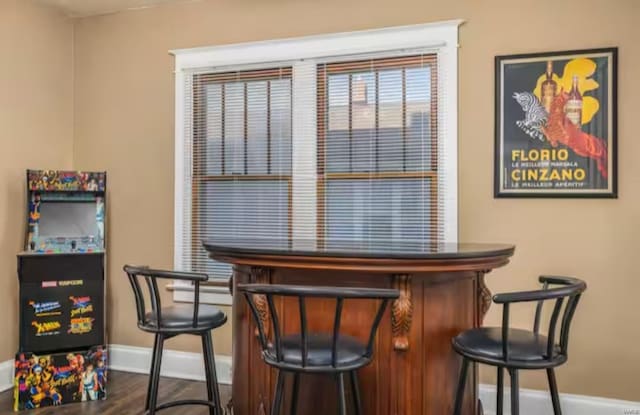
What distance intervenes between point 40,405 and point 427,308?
8.82 feet

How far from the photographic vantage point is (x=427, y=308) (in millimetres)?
2053

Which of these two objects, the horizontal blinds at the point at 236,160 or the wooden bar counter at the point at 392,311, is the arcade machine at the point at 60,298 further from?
the wooden bar counter at the point at 392,311

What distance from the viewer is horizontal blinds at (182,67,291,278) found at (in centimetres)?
358

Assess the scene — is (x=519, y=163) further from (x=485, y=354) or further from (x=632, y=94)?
(x=485, y=354)

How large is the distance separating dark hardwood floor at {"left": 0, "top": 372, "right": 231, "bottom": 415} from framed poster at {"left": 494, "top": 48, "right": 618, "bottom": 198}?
7.96 ft

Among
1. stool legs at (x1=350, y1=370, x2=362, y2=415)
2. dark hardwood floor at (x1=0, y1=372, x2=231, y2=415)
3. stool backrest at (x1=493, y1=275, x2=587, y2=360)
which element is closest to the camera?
stool backrest at (x1=493, y1=275, x2=587, y2=360)

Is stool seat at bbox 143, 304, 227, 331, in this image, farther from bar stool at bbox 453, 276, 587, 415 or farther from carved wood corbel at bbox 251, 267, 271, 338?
bar stool at bbox 453, 276, 587, 415

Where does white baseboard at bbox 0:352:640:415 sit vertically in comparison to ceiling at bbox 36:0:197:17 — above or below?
below

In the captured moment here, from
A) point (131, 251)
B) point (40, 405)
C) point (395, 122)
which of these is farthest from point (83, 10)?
point (40, 405)

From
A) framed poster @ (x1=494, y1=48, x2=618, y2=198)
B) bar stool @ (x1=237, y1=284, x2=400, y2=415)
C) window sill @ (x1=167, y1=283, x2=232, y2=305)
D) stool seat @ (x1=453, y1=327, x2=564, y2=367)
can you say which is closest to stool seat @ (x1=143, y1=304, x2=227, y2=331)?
bar stool @ (x1=237, y1=284, x2=400, y2=415)

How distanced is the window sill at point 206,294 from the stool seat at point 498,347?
2.05m

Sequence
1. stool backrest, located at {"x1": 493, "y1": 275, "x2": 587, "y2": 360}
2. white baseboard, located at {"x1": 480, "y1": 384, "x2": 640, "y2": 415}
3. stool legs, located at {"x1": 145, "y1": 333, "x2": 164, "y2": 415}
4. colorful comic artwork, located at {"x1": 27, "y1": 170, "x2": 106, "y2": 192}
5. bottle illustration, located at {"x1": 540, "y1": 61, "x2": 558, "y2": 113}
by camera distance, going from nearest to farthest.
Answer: stool backrest, located at {"x1": 493, "y1": 275, "x2": 587, "y2": 360}, stool legs, located at {"x1": 145, "y1": 333, "x2": 164, "y2": 415}, white baseboard, located at {"x1": 480, "y1": 384, "x2": 640, "y2": 415}, bottle illustration, located at {"x1": 540, "y1": 61, "x2": 558, "y2": 113}, colorful comic artwork, located at {"x1": 27, "y1": 170, "x2": 106, "y2": 192}

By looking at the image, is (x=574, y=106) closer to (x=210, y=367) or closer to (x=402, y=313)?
(x=402, y=313)

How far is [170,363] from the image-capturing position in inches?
149
